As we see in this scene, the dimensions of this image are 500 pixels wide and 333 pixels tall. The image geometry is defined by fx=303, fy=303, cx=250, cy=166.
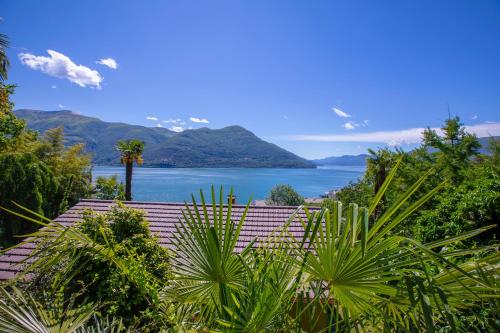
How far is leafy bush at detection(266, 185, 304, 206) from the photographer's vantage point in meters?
51.9

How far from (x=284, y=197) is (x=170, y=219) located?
43.2 m

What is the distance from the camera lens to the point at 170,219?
1098 cm

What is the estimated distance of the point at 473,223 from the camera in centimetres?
664

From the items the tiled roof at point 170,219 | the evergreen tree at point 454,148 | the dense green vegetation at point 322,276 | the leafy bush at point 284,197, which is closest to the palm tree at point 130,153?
the tiled roof at point 170,219

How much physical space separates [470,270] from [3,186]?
21.6m

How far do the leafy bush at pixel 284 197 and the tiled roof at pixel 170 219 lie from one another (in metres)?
40.3

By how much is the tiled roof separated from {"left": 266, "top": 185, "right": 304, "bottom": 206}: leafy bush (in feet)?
132

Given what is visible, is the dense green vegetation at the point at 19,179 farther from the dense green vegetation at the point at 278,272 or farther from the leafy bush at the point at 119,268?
the leafy bush at the point at 119,268

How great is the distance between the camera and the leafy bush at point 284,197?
51938 mm

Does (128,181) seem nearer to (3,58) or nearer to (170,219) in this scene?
(3,58)

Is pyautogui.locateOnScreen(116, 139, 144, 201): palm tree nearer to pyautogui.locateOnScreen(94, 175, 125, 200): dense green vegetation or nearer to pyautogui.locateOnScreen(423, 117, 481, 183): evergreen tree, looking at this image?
pyautogui.locateOnScreen(94, 175, 125, 200): dense green vegetation

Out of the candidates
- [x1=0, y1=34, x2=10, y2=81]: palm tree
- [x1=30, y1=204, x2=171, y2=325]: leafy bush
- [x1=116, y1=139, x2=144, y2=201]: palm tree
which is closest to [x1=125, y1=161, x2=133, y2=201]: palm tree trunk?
[x1=116, y1=139, x2=144, y2=201]: palm tree

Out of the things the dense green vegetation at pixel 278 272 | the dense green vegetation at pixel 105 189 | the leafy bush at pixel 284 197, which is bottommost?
the leafy bush at pixel 284 197

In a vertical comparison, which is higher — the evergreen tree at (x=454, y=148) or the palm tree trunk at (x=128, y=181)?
the evergreen tree at (x=454, y=148)
